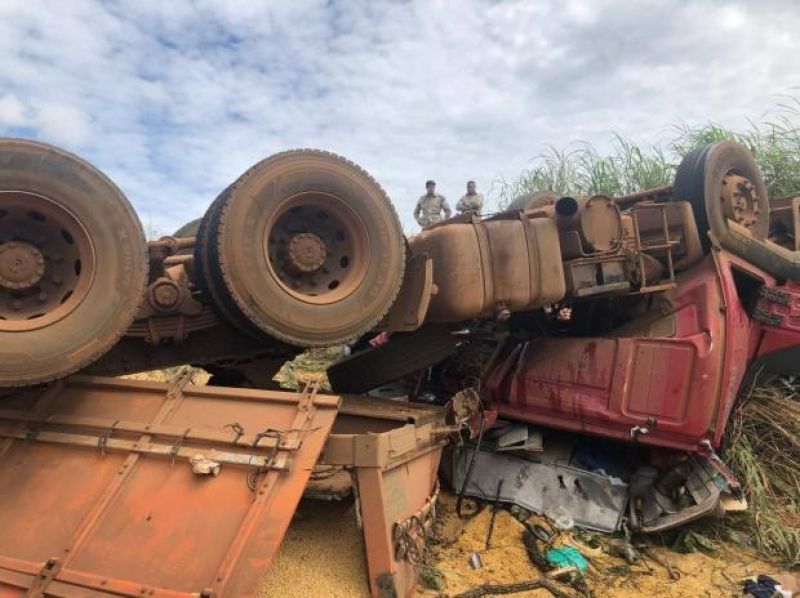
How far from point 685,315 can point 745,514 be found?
1.44 meters

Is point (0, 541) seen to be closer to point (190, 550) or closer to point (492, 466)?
point (190, 550)

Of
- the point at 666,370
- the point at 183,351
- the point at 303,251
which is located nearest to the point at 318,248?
the point at 303,251

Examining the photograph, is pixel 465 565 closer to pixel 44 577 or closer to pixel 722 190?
pixel 44 577

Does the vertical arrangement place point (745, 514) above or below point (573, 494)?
below

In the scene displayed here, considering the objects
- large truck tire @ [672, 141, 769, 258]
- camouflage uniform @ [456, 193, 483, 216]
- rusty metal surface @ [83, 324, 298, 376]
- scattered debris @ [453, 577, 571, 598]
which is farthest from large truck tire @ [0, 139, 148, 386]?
camouflage uniform @ [456, 193, 483, 216]

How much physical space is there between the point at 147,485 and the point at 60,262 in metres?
1.14

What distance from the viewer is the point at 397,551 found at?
9.44ft

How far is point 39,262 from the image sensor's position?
9.59 feet

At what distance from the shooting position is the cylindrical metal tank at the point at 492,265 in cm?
391

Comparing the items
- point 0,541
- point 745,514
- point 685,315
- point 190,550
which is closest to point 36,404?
point 0,541

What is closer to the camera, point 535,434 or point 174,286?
point 174,286

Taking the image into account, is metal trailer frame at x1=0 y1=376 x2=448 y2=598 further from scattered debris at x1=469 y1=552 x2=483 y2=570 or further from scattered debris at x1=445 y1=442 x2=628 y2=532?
scattered debris at x1=445 y1=442 x2=628 y2=532

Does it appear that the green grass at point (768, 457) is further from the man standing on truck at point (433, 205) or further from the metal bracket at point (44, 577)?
the man standing on truck at point (433, 205)

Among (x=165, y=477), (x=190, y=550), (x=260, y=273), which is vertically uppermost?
(x=260, y=273)
